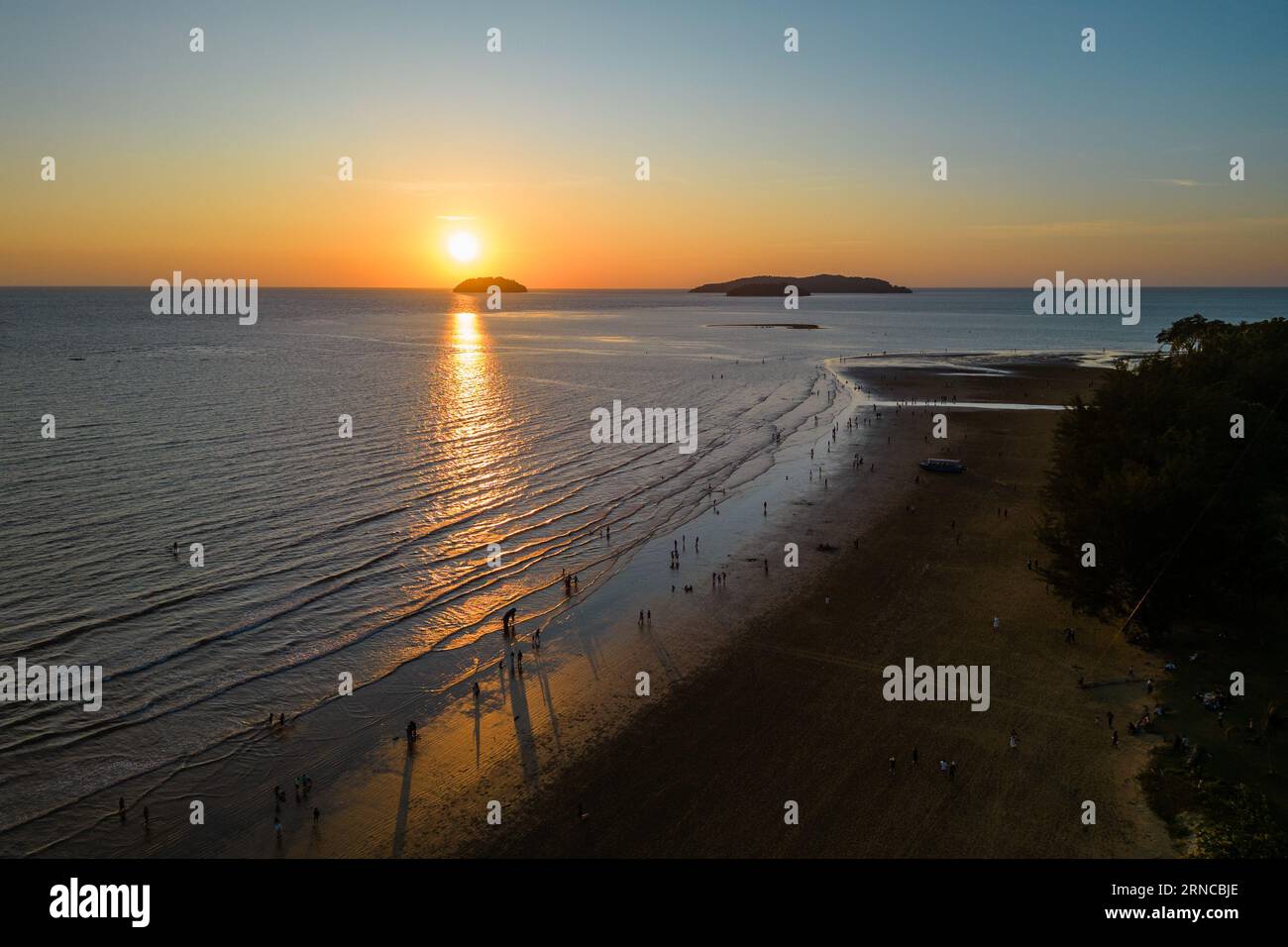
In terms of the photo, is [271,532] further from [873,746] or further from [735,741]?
[873,746]

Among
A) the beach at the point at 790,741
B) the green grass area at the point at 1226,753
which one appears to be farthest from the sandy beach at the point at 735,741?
the green grass area at the point at 1226,753

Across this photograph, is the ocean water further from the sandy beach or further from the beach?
the beach

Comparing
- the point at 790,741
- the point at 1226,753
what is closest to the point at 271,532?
the point at 790,741

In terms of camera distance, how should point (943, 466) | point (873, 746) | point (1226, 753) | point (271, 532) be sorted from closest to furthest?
point (1226, 753)
point (873, 746)
point (271, 532)
point (943, 466)

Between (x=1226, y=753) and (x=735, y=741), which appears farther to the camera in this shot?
(x=735, y=741)

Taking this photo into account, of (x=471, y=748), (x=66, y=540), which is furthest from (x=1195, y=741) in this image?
(x=66, y=540)

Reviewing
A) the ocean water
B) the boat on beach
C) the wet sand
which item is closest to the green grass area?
the wet sand

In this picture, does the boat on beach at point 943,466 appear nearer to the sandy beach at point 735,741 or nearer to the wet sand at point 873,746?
the sandy beach at point 735,741
